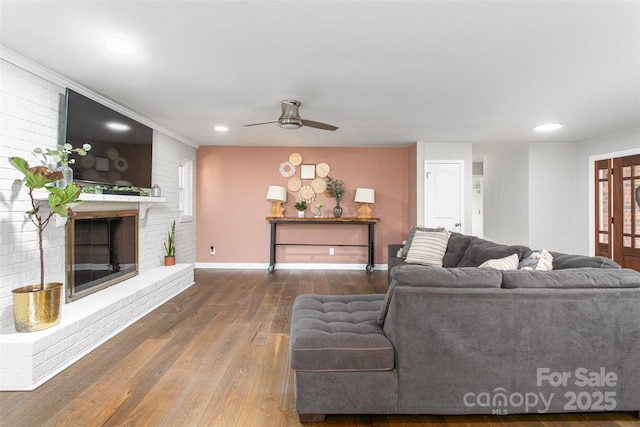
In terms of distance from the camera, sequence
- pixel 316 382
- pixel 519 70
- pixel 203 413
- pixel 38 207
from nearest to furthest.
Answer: pixel 316 382 < pixel 203 413 < pixel 38 207 < pixel 519 70

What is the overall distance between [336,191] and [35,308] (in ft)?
14.7

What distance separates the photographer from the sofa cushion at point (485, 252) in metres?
2.68

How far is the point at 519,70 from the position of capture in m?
2.72

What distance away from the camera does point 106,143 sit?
3.43 meters

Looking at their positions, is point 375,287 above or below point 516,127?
below

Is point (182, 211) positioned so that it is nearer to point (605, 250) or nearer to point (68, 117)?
point (68, 117)

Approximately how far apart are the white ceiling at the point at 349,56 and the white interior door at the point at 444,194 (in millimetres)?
1572

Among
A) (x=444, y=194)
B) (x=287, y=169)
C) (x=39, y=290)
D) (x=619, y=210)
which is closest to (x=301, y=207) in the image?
(x=287, y=169)

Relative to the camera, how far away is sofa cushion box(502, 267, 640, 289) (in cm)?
176

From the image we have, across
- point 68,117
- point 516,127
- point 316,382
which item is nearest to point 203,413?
point 316,382

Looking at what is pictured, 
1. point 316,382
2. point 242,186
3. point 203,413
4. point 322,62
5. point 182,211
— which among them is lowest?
point 203,413

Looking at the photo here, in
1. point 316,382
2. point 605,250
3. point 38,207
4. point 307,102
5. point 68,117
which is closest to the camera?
point 316,382

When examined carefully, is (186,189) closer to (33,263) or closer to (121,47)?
(33,263)

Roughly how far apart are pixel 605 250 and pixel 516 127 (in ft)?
8.79
